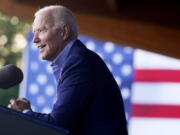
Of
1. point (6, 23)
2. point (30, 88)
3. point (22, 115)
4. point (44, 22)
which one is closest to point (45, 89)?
point (30, 88)

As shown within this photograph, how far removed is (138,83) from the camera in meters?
6.08

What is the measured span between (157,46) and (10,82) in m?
3.24

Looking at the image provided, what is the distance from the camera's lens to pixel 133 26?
5676mm

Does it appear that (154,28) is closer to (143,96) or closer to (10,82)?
(143,96)

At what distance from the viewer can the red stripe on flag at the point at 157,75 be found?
19.9 feet

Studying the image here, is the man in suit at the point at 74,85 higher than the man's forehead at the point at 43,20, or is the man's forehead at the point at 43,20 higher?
the man's forehead at the point at 43,20

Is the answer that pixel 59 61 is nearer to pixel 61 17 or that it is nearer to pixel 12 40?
pixel 61 17

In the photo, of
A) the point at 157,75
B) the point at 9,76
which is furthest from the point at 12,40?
the point at 9,76

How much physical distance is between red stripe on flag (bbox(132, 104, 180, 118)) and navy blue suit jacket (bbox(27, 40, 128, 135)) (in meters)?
3.29

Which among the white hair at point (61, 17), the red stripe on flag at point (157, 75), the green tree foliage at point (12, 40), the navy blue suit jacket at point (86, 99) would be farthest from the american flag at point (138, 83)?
the green tree foliage at point (12, 40)

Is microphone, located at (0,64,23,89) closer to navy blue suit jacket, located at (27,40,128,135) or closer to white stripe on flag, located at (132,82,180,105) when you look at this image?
navy blue suit jacket, located at (27,40,128,135)

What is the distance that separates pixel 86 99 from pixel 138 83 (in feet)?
11.6

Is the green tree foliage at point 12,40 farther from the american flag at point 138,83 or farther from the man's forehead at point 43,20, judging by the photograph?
the man's forehead at point 43,20

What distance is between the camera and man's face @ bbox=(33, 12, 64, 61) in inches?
106
